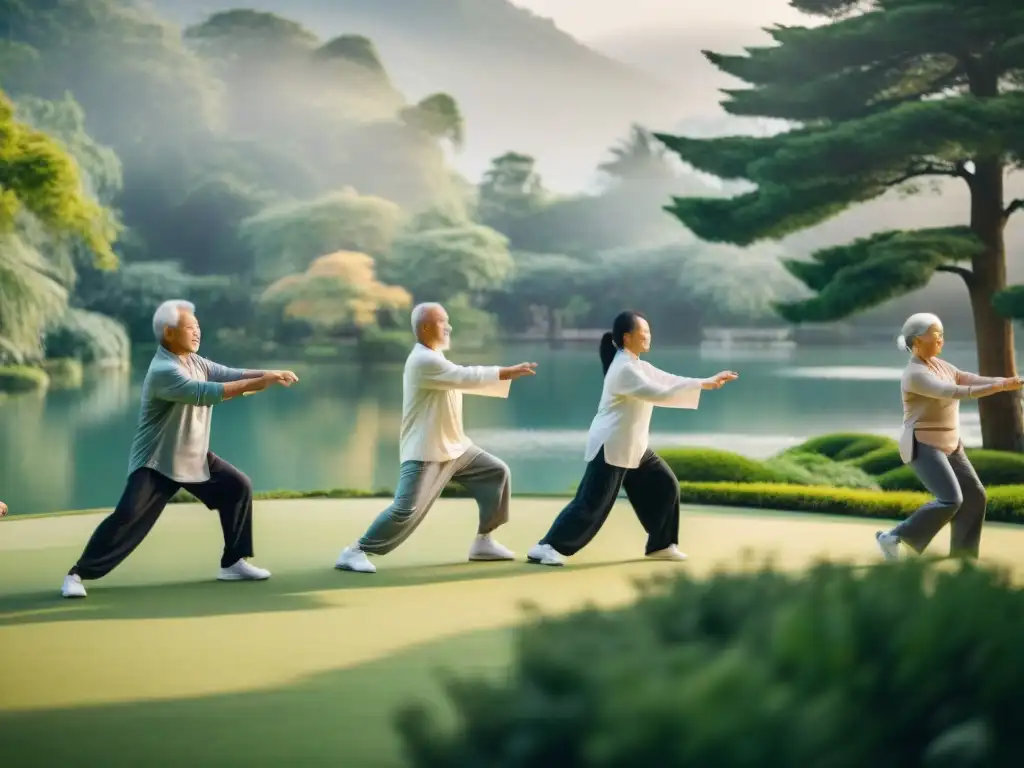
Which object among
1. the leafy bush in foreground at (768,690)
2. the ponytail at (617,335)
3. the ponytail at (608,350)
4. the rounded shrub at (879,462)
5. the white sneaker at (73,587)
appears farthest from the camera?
the rounded shrub at (879,462)

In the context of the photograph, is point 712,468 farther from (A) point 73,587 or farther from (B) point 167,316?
(A) point 73,587

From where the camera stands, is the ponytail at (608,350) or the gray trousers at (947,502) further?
the ponytail at (608,350)

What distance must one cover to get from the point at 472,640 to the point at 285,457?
60.5 ft

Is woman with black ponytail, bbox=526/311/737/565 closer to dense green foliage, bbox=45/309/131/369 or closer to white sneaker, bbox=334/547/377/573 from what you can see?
white sneaker, bbox=334/547/377/573

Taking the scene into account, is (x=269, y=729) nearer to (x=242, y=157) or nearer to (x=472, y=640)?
(x=472, y=640)

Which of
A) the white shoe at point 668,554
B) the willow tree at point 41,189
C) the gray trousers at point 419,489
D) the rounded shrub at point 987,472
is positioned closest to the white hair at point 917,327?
the white shoe at point 668,554

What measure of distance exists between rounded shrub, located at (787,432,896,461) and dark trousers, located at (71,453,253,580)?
9.83 metres

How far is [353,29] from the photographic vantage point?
41500 millimetres

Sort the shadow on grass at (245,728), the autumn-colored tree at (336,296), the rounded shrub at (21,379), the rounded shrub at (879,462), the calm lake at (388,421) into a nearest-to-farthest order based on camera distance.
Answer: the shadow on grass at (245,728) < the rounded shrub at (879,462) < the calm lake at (388,421) < the rounded shrub at (21,379) < the autumn-colored tree at (336,296)

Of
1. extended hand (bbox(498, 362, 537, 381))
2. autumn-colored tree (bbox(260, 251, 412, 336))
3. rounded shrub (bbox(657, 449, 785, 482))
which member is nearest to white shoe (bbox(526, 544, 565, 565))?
extended hand (bbox(498, 362, 537, 381))

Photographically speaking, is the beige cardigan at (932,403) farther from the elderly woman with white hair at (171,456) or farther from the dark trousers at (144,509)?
the dark trousers at (144,509)

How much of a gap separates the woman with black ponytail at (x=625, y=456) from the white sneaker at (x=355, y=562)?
0.88 meters

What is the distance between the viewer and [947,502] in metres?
6.70

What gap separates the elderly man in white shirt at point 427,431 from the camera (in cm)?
671
